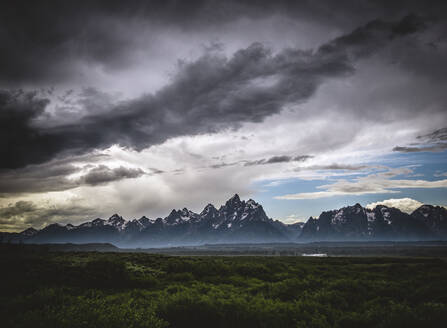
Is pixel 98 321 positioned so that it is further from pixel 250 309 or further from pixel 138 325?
pixel 250 309

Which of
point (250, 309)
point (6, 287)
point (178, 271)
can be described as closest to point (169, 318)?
point (250, 309)

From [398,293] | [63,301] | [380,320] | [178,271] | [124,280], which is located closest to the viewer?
[380,320]

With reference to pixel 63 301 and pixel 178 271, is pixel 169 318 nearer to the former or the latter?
pixel 63 301

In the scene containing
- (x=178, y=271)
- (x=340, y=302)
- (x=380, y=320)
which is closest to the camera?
(x=380, y=320)

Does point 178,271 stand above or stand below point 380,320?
below

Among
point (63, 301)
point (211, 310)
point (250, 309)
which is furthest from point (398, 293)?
point (63, 301)

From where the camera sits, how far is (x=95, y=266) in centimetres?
2956

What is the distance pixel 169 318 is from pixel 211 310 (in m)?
2.18

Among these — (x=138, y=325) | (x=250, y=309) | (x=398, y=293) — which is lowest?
(x=398, y=293)

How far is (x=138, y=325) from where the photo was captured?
10188 millimetres

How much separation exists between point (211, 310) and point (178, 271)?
28.7m

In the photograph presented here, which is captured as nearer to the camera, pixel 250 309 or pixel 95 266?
pixel 250 309

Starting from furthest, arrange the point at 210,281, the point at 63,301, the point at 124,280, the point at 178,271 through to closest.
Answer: the point at 178,271, the point at 210,281, the point at 124,280, the point at 63,301

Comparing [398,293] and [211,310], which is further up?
[211,310]
